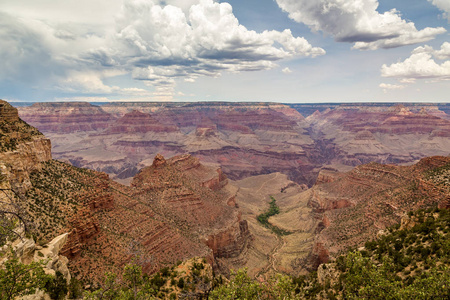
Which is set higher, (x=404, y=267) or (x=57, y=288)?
(x=404, y=267)

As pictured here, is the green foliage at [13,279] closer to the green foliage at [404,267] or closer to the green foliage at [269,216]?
the green foliage at [404,267]

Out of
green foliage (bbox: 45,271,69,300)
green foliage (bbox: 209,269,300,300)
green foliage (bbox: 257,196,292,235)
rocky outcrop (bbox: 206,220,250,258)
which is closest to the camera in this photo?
green foliage (bbox: 209,269,300,300)

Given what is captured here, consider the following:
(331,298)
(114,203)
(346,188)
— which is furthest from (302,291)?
(346,188)

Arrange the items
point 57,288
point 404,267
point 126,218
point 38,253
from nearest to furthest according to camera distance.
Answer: point 57,288, point 38,253, point 404,267, point 126,218

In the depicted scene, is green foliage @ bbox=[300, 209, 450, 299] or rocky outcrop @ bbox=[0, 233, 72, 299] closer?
green foliage @ bbox=[300, 209, 450, 299]

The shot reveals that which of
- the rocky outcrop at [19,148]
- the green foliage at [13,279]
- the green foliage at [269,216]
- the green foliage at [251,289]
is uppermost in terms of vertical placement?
the rocky outcrop at [19,148]

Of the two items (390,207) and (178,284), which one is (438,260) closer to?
(178,284)

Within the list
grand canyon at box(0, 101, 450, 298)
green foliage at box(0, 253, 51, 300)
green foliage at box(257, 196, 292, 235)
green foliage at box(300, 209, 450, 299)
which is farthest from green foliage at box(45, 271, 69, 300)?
green foliage at box(257, 196, 292, 235)

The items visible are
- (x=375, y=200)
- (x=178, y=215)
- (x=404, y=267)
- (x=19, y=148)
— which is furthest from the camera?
(x=375, y=200)

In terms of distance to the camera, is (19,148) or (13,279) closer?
(13,279)

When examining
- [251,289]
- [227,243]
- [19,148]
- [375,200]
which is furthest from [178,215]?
[375,200]

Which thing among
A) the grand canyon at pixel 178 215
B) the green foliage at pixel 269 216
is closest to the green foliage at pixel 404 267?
the grand canyon at pixel 178 215

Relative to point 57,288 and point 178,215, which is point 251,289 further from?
point 178,215

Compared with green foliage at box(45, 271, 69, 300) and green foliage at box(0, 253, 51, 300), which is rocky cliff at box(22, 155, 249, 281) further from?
green foliage at box(0, 253, 51, 300)
